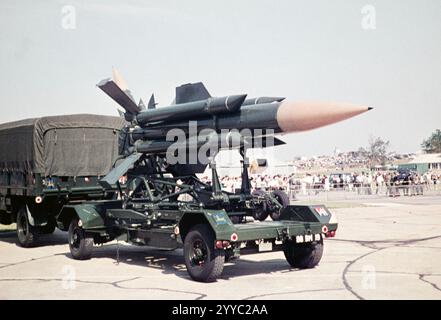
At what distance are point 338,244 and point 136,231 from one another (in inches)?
187

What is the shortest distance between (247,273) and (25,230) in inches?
269

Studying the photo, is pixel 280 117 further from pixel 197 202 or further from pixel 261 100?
pixel 197 202

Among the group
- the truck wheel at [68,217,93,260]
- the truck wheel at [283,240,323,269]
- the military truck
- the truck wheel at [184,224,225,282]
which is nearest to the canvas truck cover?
the military truck

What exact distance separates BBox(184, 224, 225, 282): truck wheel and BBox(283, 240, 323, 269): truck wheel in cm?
163

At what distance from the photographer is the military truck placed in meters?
13.7

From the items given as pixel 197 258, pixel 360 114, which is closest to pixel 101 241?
pixel 197 258

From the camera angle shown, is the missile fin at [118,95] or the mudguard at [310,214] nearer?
the mudguard at [310,214]

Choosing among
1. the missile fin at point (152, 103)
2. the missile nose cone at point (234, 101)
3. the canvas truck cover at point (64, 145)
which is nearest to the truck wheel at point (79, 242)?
the canvas truck cover at point (64, 145)

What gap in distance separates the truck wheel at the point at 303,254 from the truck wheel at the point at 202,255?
5.36 ft

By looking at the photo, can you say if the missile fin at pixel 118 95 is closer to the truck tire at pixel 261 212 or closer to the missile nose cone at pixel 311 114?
Answer: the truck tire at pixel 261 212

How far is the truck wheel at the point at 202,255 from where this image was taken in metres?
8.84

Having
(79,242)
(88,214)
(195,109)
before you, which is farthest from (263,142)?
(79,242)

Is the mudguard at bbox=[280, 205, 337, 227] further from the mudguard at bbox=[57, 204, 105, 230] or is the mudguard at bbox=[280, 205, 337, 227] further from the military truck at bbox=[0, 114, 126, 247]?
the military truck at bbox=[0, 114, 126, 247]
